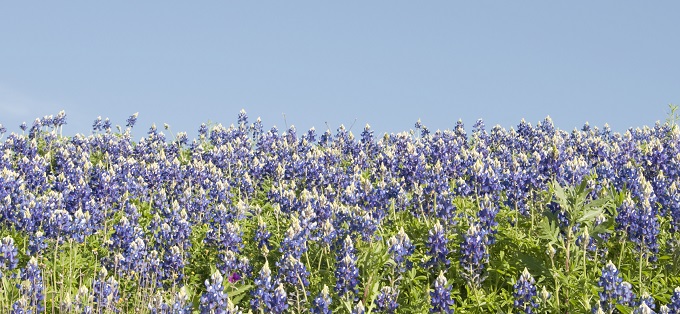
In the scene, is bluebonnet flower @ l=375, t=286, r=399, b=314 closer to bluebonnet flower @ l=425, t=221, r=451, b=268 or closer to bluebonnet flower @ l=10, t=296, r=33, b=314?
bluebonnet flower @ l=425, t=221, r=451, b=268

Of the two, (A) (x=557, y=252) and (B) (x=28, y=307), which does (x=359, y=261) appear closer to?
(A) (x=557, y=252)

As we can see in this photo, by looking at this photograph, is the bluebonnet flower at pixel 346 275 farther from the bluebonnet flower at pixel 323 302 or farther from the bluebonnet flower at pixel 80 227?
the bluebonnet flower at pixel 80 227

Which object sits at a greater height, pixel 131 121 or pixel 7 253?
pixel 131 121

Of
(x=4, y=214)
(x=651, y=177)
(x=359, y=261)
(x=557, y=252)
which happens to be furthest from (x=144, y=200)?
(x=651, y=177)

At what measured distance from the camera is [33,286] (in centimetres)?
708

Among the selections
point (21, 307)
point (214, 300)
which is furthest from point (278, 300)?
point (21, 307)

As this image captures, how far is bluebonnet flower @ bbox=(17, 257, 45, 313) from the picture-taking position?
688cm

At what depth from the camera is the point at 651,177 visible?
1008 centimetres

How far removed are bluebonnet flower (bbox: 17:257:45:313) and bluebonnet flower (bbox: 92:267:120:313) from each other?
445 mm

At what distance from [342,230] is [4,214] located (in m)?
3.52

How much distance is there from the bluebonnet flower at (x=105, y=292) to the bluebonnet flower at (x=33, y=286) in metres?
0.45

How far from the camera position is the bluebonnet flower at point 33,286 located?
271 inches

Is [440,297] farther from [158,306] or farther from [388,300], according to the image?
[158,306]

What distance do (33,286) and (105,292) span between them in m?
0.64
